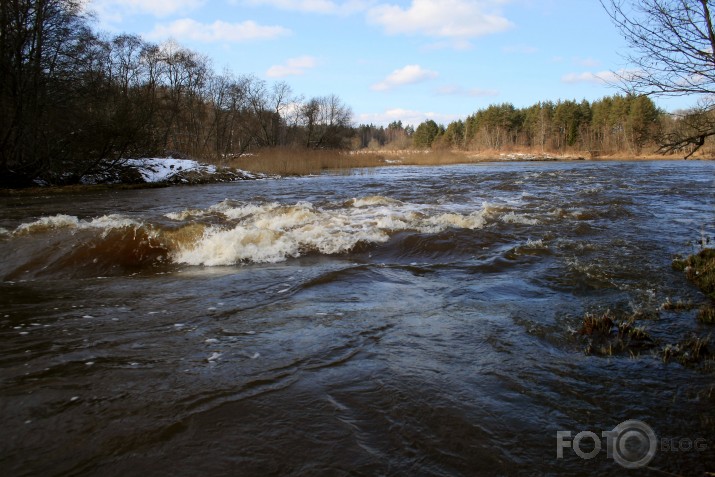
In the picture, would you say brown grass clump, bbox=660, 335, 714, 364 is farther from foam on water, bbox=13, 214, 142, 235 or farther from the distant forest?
foam on water, bbox=13, 214, 142, 235

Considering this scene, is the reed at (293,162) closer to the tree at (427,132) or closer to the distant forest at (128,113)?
the distant forest at (128,113)

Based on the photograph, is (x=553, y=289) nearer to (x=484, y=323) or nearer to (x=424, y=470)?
(x=484, y=323)

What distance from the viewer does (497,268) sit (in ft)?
23.0

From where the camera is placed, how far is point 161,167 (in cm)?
2666

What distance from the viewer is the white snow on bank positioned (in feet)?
83.9

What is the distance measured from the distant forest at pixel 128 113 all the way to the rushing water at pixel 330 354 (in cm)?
348

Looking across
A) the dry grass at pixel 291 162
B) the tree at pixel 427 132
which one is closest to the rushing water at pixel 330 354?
the dry grass at pixel 291 162

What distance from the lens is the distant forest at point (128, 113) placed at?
19.8 m

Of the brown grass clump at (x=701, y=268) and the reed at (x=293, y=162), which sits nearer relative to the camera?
the brown grass clump at (x=701, y=268)

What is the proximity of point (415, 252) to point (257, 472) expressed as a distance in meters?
6.12

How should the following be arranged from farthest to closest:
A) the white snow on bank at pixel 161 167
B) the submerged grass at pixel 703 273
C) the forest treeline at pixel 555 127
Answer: the forest treeline at pixel 555 127 → the white snow on bank at pixel 161 167 → the submerged grass at pixel 703 273

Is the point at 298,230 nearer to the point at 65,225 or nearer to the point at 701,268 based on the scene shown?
the point at 65,225

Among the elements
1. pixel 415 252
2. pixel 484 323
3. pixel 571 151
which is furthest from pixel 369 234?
pixel 571 151

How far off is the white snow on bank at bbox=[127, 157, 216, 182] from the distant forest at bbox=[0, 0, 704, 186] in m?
0.69
